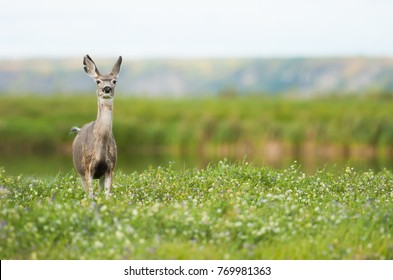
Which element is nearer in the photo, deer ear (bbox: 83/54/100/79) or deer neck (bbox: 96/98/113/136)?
deer ear (bbox: 83/54/100/79)

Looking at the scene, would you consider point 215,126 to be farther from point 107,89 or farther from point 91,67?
point 107,89

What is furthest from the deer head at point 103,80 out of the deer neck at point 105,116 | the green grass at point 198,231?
the green grass at point 198,231

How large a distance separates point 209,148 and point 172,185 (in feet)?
144

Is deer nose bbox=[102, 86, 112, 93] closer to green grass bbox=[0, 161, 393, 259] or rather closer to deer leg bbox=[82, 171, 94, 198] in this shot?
deer leg bbox=[82, 171, 94, 198]

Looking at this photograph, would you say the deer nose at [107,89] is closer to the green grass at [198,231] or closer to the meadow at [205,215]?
the meadow at [205,215]

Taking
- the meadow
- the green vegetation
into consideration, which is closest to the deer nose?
the meadow

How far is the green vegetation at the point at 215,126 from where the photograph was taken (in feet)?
180

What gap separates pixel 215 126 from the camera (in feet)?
196

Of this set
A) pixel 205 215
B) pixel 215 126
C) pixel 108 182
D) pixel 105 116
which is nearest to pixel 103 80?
pixel 105 116

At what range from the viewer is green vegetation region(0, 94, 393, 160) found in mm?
54969

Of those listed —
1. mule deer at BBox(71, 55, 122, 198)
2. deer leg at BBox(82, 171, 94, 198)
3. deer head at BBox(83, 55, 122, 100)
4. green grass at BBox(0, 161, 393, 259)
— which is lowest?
green grass at BBox(0, 161, 393, 259)

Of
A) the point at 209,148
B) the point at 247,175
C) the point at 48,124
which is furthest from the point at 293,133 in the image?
Result: the point at 247,175

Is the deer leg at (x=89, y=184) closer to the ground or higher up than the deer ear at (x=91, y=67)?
closer to the ground
